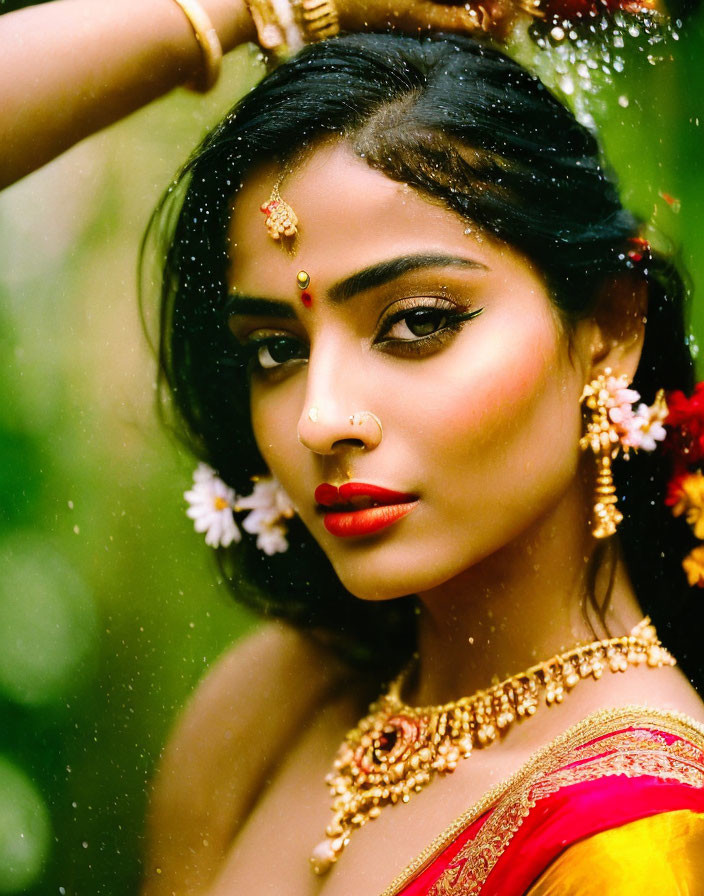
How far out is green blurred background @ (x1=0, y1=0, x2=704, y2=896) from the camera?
3.92 ft

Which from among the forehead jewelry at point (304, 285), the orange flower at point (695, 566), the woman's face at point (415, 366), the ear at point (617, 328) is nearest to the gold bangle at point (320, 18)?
the woman's face at point (415, 366)

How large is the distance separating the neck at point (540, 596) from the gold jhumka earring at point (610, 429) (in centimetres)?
4

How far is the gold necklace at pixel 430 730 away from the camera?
1.05 meters

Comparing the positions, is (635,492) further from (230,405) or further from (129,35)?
(129,35)

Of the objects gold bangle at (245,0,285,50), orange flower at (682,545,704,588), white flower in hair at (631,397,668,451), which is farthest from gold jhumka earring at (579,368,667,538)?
gold bangle at (245,0,285,50)

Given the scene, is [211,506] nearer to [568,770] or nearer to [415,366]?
[415,366]

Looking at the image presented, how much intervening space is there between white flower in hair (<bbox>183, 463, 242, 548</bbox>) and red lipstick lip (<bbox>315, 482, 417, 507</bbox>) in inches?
10.4

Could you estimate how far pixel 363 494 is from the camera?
98 centimetres

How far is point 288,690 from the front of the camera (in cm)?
130

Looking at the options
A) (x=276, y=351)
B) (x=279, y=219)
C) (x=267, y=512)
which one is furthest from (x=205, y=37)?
(x=267, y=512)

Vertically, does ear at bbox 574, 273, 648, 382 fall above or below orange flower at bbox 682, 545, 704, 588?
above

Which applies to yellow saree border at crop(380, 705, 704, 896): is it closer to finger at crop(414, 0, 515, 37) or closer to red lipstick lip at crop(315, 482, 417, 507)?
red lipstick lip at crop(315, 482, 417, 507)

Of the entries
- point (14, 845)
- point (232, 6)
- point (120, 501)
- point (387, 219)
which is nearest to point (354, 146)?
point (387, 219)

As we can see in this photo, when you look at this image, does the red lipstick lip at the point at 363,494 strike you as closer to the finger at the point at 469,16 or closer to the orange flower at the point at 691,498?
the orange flower at the point at 691,498
